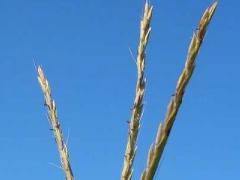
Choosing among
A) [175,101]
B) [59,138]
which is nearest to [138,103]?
[175,101]

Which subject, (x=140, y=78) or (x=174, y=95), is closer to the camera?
(x=174, y=95)

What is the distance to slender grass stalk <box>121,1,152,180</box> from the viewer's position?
107 inches

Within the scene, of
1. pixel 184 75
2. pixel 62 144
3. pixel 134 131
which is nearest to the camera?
pixel 184 75

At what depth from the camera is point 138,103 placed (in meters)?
2.74

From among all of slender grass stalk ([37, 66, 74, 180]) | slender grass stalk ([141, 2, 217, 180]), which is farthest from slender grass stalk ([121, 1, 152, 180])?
slender grass stalk ([37, 66, 74, 180])

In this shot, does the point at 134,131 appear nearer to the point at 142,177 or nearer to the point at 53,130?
the point at 142,177

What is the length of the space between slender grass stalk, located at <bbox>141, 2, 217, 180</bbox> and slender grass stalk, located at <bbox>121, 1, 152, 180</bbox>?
30 cm

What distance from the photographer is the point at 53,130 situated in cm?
325

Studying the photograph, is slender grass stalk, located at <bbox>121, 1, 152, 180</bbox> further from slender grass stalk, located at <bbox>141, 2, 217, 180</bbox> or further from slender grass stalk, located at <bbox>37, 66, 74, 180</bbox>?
slender grass stalk, located at <bbox>37, 66, 74, 180</bbox>

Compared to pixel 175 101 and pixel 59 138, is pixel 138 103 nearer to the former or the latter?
pixel 175 101

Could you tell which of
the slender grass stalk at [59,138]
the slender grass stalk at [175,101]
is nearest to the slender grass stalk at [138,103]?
the slender grass stalk at [175,101]

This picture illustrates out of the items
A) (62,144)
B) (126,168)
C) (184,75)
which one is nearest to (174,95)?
(184,75)

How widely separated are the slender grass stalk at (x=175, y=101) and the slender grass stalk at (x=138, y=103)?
30cm

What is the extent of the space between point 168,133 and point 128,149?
1.35 ft
